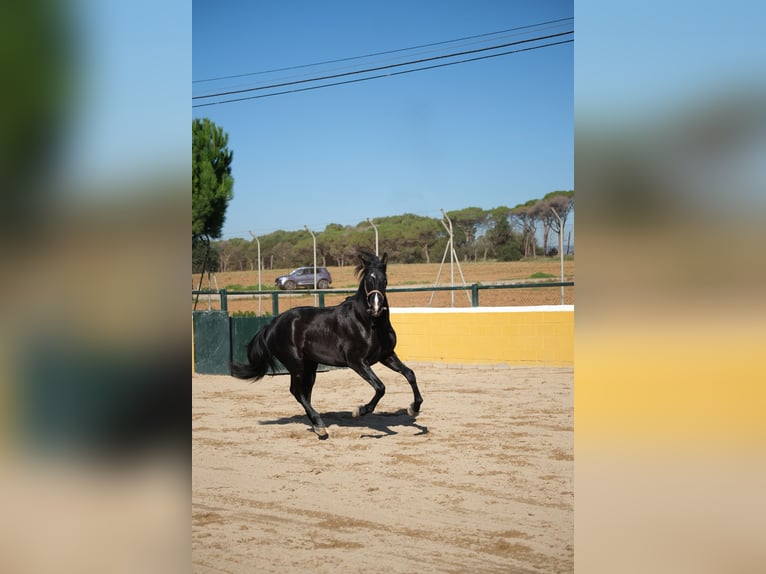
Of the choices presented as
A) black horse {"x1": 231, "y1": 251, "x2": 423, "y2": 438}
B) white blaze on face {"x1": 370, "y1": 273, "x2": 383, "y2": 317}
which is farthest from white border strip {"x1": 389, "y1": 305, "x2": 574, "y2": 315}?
white blaze on face {"x1": 370, "y1": 273, "x2": 383, "y2": 317}

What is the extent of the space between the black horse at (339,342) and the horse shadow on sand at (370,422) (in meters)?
0.25

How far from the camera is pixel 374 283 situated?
7.03 m

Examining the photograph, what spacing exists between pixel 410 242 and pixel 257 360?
2663 cm

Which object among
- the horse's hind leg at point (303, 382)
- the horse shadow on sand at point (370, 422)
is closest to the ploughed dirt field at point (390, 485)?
the horse shadow on sand at point (370, 422)

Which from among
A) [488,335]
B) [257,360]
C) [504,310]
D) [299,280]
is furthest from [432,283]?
[257,360]

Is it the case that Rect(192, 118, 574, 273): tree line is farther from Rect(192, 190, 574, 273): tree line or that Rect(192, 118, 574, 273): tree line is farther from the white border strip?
the white border strip

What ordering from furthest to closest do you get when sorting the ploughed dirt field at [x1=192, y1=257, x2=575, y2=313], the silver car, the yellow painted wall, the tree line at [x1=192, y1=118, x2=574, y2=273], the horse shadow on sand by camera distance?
the silver car < the tree line at [x1=192, y1=118, x2=574, y2=273] < the ploughed dirt field at [x1=192, y1=257, x2=575, y2=313] < the yellow painted wall < the horse shadow on sand

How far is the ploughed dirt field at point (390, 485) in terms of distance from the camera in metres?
3.56

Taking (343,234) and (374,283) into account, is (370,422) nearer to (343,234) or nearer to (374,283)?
(374,283)

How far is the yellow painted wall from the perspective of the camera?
11.4m

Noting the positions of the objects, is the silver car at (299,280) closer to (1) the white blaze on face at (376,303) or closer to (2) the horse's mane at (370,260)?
(2) the horse's mane at (370,260)

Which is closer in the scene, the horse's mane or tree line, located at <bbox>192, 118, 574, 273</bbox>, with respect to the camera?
the horse's mane

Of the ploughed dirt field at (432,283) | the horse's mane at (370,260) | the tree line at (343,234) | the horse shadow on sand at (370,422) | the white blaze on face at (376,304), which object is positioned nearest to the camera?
the white blaze on face at (376,304)
